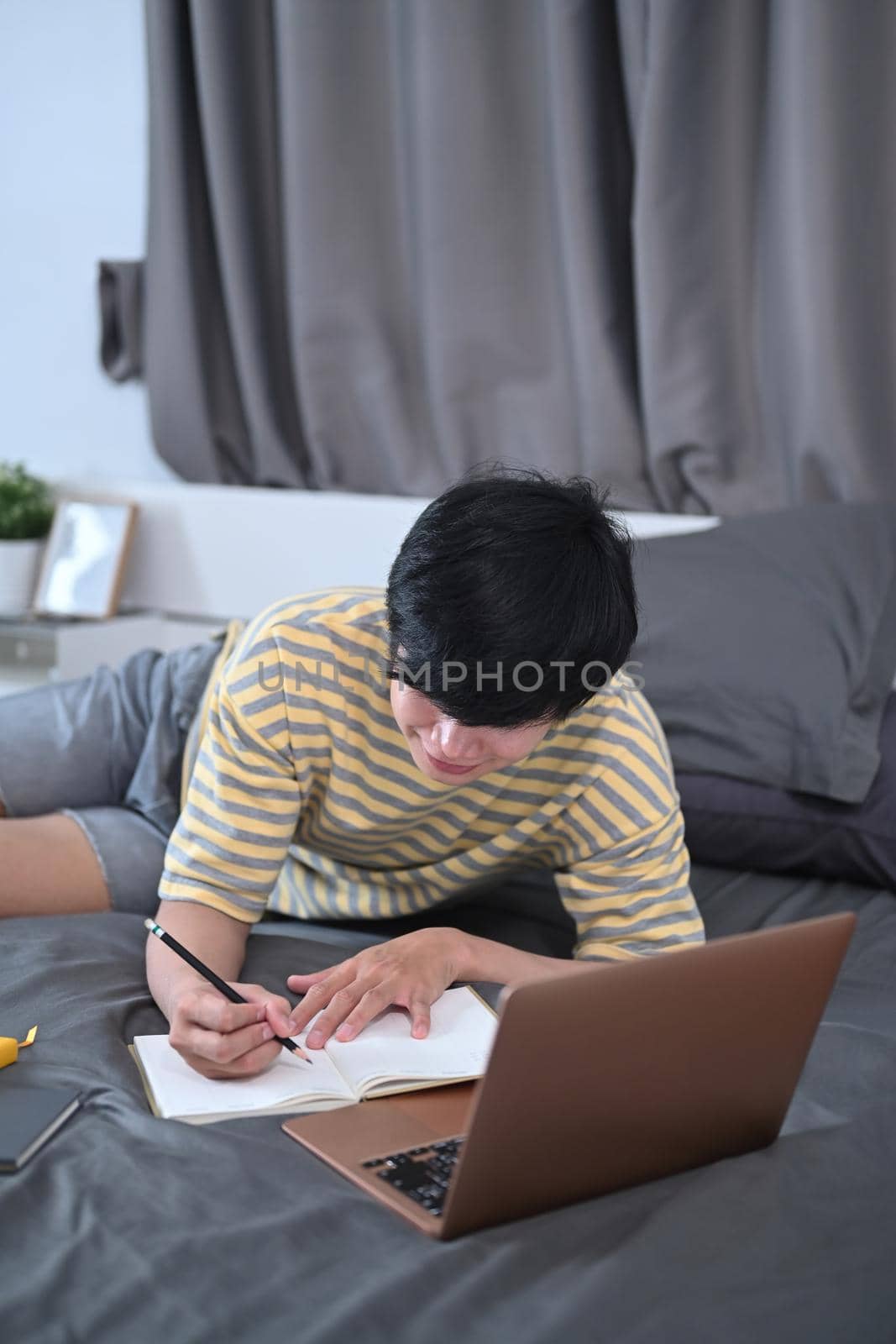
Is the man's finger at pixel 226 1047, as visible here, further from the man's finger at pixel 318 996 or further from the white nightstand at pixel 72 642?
the white nightstand at pixel 72 642

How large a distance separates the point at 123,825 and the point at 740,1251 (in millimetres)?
1025

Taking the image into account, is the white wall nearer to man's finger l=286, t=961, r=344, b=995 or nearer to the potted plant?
the potted plant

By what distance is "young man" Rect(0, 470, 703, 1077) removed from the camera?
38.9 inches

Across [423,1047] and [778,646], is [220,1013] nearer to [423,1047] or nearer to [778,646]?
[423,1047]

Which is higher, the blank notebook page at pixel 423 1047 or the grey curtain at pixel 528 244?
the grey curtain at pixel 528 244

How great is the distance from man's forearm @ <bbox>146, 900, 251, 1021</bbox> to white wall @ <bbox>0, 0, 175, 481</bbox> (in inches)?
75.6

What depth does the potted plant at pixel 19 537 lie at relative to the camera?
9.27ft

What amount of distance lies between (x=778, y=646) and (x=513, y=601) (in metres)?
0.88

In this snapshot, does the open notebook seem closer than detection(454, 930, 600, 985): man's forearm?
Yes

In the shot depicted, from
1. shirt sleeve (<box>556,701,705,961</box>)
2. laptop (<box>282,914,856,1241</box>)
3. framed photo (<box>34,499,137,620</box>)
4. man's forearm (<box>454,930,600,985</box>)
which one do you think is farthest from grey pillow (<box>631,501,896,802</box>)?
framed photo (<box>34,499,137,620</box>)

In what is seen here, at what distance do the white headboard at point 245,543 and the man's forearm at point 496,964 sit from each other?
1.30 metres

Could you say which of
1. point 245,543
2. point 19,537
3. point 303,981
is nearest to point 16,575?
point 19,537

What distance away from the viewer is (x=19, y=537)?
113 inches

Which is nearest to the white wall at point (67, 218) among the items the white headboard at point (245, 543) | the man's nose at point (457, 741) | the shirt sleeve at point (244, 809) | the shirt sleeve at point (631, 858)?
the white headboard at point (245, 543)
